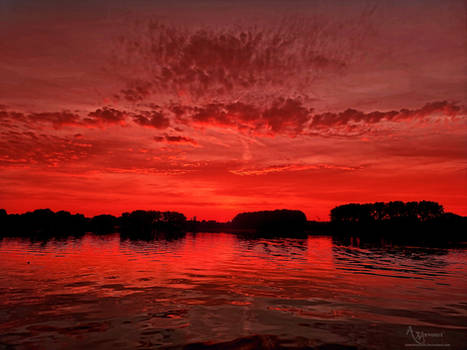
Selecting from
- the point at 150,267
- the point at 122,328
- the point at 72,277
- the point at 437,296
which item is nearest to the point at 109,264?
the point at 150,267

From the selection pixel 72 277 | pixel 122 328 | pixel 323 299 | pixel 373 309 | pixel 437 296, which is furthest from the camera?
pixel 72 277

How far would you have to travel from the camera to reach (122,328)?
14203 mm

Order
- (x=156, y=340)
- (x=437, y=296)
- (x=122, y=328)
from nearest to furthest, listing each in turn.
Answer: (x=156, y=340) < (x=122, y=328) < (x=437, y=296)

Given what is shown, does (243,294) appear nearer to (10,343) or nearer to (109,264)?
(10,343)

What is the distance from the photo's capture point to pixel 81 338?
12891 mm

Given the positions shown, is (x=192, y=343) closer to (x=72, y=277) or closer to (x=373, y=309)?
(x=373, y=309)

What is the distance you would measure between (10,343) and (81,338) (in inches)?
100

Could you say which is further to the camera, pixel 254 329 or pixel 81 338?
pixel 254 329
